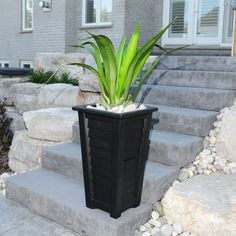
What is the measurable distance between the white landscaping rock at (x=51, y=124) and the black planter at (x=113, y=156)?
53.6 inches

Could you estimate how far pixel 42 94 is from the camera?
4.14 meters

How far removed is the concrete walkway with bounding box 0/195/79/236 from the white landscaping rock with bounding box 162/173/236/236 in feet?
2.14

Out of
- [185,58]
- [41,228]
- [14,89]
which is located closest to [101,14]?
[14,89]

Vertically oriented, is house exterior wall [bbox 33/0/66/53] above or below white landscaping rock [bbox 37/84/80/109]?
above

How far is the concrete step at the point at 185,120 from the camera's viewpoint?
2619 millimetres

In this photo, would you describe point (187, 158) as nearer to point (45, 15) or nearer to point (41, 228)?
point (41, 228)

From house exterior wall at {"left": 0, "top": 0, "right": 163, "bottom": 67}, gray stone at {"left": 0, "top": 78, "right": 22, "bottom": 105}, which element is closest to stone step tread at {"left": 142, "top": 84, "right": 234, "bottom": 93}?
gray stone at {"left": 0, "top": 78, "right": 22, "bottom": 105}

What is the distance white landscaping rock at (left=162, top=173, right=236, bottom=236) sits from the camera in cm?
189

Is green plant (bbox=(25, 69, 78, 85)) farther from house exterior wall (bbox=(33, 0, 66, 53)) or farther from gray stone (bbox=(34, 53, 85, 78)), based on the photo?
house exterior wall (bbox=(33, 0, 66, 53))

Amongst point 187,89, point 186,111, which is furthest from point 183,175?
point 187,89

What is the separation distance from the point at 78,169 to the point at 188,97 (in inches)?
46.8

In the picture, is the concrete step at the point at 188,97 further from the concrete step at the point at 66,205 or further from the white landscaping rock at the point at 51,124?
the concrete step at the point at 66,205

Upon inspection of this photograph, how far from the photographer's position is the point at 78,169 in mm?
2518

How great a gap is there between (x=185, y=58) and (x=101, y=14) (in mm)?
→ 3176
